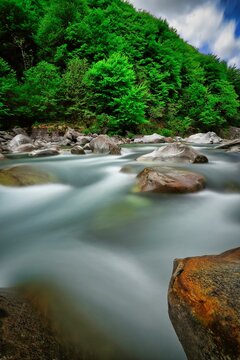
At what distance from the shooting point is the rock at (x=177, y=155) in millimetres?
5328

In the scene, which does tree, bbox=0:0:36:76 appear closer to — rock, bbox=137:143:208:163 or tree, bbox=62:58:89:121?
tree, bbox=62:58:89:121

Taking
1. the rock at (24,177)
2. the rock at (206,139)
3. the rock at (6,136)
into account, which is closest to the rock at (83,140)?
the rock at (6,136)

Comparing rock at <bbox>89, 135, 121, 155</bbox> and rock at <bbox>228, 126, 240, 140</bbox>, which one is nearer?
rock at <bbox>89, 135, 121, 155</bbox>

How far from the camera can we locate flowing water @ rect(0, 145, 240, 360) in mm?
1424

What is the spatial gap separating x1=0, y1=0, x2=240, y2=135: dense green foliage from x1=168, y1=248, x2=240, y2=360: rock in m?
12.9

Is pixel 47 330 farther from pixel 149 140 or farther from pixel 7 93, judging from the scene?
pixel 7 93

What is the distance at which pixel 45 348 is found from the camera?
3.29ft

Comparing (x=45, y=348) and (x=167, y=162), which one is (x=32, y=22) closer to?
(x=167, y=162)

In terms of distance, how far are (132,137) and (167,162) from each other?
9711 millimetres

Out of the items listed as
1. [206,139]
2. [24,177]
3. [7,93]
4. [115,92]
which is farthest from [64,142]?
[206,139]

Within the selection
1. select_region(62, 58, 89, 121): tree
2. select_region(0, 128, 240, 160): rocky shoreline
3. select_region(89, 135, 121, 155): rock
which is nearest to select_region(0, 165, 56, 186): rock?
select_region(0, 128, 240, 160): rocky shoreline

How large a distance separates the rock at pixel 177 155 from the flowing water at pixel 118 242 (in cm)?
111

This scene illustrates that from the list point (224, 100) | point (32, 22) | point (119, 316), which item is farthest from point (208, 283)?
point (224, 100)

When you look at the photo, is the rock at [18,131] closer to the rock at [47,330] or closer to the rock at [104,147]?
the rock at [104,147]
